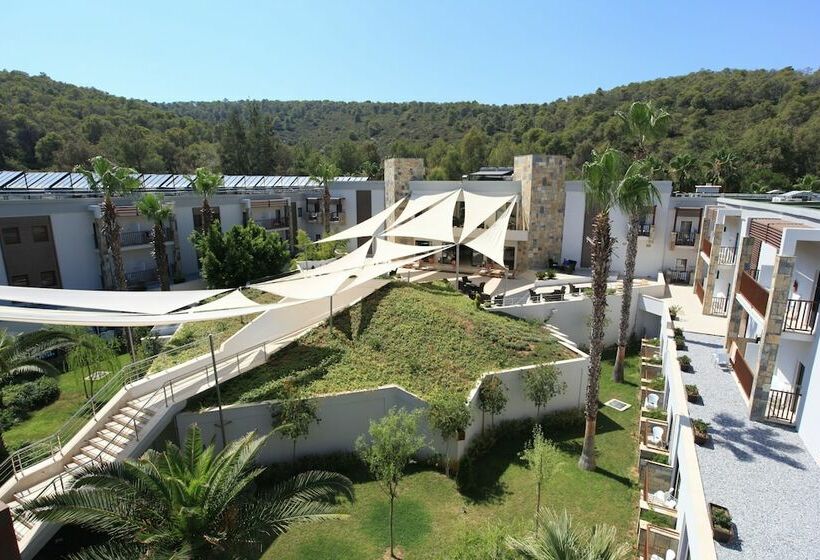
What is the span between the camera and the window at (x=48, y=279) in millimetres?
23938

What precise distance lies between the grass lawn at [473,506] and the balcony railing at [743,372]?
152 inches

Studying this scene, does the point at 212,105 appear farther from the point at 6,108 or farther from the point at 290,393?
the point at 290,393

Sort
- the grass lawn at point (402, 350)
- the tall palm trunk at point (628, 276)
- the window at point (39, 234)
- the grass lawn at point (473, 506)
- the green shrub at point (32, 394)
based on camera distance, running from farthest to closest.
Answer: the window at point (39, 234), the green shrub at point (32, 394), the tall palm trunk at point (628, 276), the grass lawn at point (402, 350), the grass lawn at point (473, 506)

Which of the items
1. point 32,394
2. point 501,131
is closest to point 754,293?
point 32,394

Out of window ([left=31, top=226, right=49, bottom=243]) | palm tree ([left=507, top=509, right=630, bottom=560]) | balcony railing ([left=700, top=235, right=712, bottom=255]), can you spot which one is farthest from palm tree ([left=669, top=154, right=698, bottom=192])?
window ([left=31, top=226, right=49, bottom=243])

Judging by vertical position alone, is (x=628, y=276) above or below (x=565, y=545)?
above

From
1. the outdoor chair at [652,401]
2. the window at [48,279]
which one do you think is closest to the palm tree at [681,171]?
the outdoor chair at [652,401]

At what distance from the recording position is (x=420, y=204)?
29.2 metres

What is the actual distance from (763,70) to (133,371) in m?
87.6

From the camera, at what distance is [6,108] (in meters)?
46.1

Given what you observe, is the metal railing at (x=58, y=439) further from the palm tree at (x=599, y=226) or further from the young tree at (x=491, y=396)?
the palm tree at (x=599, y=226)

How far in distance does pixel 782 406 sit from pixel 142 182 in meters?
39.2

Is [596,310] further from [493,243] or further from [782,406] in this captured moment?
[493,243]

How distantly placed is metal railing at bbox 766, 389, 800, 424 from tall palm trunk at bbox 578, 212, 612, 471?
4.22 metres
